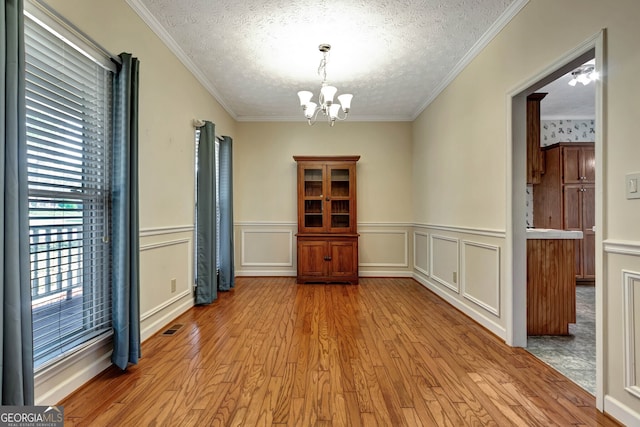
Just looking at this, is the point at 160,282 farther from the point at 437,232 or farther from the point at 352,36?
the point at 437,232

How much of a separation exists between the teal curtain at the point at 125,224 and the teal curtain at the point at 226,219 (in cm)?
212

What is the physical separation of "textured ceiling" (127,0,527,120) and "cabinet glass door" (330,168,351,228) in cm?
117

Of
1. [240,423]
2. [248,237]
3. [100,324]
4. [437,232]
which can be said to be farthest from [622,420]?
[248,237]

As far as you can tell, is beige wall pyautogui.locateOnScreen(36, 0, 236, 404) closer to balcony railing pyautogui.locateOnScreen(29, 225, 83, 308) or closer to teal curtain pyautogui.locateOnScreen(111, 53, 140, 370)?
teal curtain pyautogui.locateOnScreen(111, 53, 140, 370)

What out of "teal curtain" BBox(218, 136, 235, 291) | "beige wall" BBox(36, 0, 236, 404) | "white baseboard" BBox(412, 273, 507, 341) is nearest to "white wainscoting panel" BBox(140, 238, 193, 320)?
"beige wall" BBox(36, 0, 236, 404)

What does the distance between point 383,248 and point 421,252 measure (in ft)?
2.09

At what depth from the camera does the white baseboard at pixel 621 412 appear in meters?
1.46

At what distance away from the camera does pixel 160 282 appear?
2758 mm

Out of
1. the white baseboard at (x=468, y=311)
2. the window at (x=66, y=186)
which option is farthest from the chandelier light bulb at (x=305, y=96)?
the white baseboard at (x=468, y=311)

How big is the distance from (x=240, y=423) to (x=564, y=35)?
288 cm

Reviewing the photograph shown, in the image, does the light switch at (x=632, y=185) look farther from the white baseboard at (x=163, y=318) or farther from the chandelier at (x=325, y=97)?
the white baseboard at (x=163, y=318)

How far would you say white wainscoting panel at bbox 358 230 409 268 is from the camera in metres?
5.05

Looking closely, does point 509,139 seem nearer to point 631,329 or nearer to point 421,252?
point 631,329

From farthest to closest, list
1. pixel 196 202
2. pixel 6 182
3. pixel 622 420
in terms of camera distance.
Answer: pixel 196 202 < pixel 622 420 < pixel 6 182
